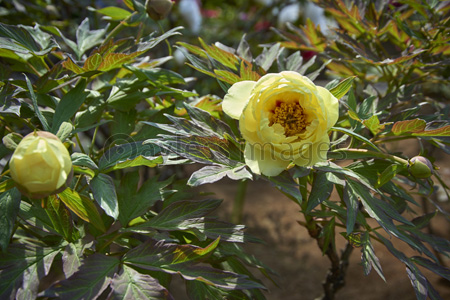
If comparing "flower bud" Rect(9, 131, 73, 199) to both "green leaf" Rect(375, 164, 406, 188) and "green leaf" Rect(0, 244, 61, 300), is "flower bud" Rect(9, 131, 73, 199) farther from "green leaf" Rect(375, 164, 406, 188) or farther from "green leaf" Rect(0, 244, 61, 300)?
"green leaf" Rect(375, 164, 406, 188)

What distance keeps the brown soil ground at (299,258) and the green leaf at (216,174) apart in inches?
30.0

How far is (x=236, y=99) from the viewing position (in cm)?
66

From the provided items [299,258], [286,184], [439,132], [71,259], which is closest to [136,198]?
[71,259]

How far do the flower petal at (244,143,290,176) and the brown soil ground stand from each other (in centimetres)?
75

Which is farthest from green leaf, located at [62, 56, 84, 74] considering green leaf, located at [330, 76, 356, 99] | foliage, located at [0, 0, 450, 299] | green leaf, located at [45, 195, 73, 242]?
green leaf, located at [330, 76, 356, 99]

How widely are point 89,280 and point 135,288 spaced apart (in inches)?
2.6

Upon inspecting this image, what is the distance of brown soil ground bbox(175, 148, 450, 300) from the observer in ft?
5.43

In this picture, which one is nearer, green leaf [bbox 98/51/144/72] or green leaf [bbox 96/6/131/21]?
green leaf [bbox 98/51/144/72]

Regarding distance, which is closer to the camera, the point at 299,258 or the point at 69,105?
the point at 69,105

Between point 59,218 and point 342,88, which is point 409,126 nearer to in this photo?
point 342,88

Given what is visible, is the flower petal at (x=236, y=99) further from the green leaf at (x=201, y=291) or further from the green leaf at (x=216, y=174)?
the green leaf at (x=201, y=291)

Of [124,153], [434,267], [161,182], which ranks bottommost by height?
[434,267]

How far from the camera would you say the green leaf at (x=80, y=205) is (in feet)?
2.14

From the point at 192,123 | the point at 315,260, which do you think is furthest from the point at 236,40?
the point at 192,123
